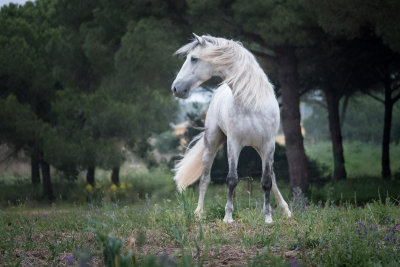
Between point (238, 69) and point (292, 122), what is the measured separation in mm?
6433

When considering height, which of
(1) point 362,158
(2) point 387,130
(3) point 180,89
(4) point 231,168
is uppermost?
(3) point 180,89

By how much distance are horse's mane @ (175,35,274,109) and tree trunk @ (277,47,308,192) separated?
6.17 meters

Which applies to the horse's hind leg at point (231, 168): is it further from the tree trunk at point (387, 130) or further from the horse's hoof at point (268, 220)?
the tree trunk at point (387, 130)

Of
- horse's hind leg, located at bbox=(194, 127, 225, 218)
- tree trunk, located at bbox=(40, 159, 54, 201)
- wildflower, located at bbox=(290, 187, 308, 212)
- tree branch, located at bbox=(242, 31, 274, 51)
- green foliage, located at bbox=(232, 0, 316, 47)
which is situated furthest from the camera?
A: tree trunk, located at bbox=(40, 159, 54, 201)

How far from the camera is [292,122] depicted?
38.0ft

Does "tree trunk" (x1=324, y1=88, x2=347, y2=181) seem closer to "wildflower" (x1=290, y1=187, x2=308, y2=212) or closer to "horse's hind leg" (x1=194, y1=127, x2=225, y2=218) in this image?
"wildflower" (x1=290, y1=187, x2=308, y2=212)

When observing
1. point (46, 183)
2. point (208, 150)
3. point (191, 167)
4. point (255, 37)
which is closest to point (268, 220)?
point (208, 150)

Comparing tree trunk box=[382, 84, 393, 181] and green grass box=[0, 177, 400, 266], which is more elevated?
tree trunk box=[382, 84, 393, 181]

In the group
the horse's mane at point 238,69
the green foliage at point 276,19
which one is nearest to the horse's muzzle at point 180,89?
the horse's mane at point 238,69

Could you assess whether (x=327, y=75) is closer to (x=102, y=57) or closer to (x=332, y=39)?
(x=332, y=39)

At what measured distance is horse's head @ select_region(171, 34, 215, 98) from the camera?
534 cm

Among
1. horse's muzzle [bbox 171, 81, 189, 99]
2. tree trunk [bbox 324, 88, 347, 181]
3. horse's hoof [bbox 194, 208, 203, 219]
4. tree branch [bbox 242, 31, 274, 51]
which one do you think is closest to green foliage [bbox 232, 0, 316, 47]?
tree branch [bbox 242, 31, 274, 51]

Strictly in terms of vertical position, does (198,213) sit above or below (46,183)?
below

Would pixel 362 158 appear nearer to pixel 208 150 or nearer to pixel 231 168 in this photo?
pixel 208 150
